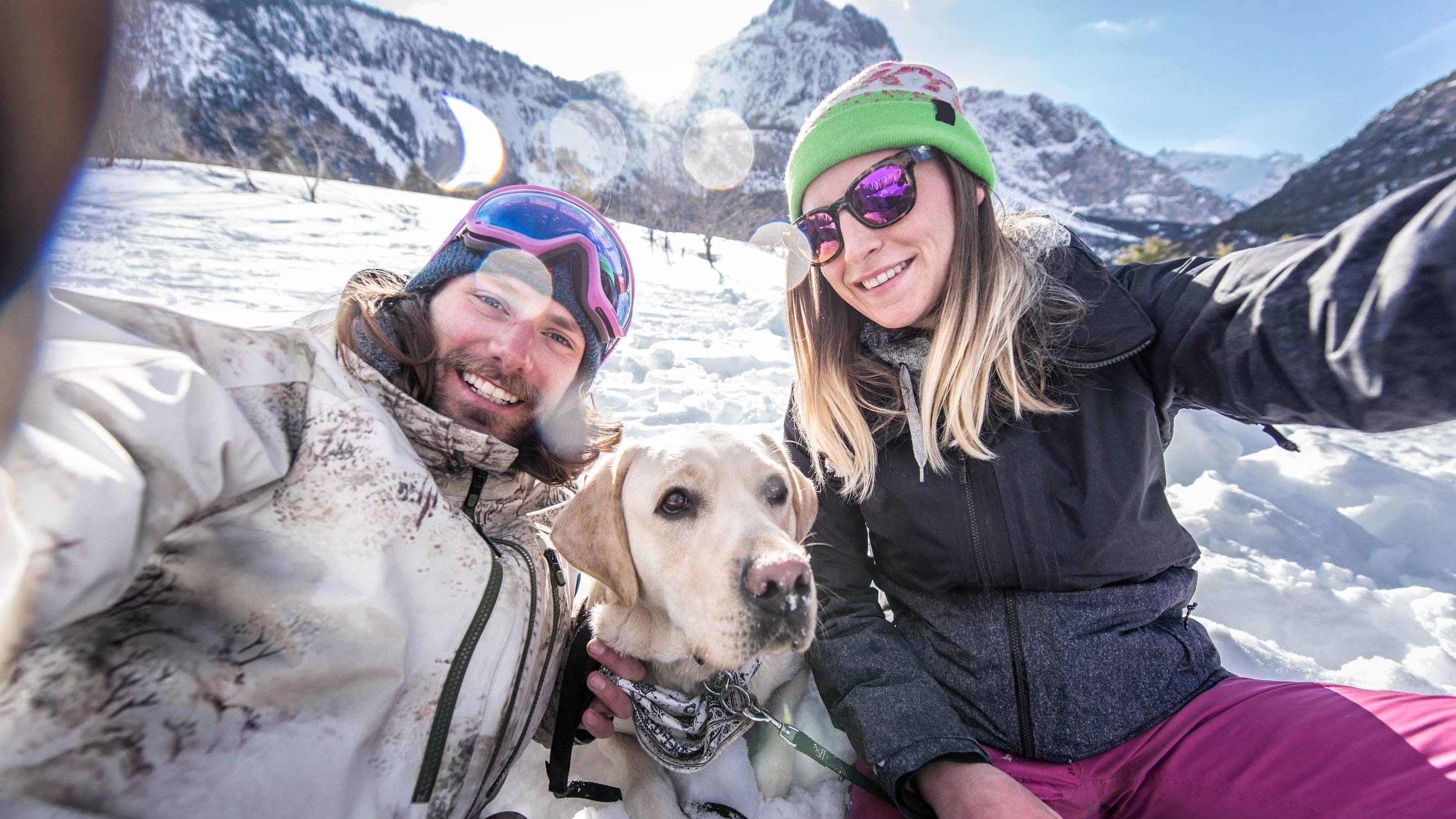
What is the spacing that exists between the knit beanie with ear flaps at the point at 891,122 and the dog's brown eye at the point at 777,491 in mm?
1245

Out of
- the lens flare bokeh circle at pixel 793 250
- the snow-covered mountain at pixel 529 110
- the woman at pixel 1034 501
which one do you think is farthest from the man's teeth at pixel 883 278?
the snow-covered mountain at pixel 529 110

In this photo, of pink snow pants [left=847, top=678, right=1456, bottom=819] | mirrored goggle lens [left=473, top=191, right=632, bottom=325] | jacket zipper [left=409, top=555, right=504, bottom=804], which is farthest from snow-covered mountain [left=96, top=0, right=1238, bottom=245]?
pink snow pants [left=847, top=678, right=1456, bottom=819]

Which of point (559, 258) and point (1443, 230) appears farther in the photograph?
point (559, 258)

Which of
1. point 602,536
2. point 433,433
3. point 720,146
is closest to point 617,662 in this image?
point 602,536

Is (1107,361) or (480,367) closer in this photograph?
(1107,361)

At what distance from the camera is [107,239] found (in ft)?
33.2

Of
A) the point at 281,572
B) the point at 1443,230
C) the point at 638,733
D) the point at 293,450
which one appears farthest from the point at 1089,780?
the point at 293,450

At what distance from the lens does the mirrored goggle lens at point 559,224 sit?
→ 2812 mm

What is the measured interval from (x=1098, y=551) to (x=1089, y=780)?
77 centimetres

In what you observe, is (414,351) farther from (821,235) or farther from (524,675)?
(821,235)

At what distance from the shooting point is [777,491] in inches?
83.0

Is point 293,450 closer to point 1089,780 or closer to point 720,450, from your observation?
point 720,450

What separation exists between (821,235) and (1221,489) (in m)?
4.44

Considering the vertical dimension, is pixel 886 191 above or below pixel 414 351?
above
